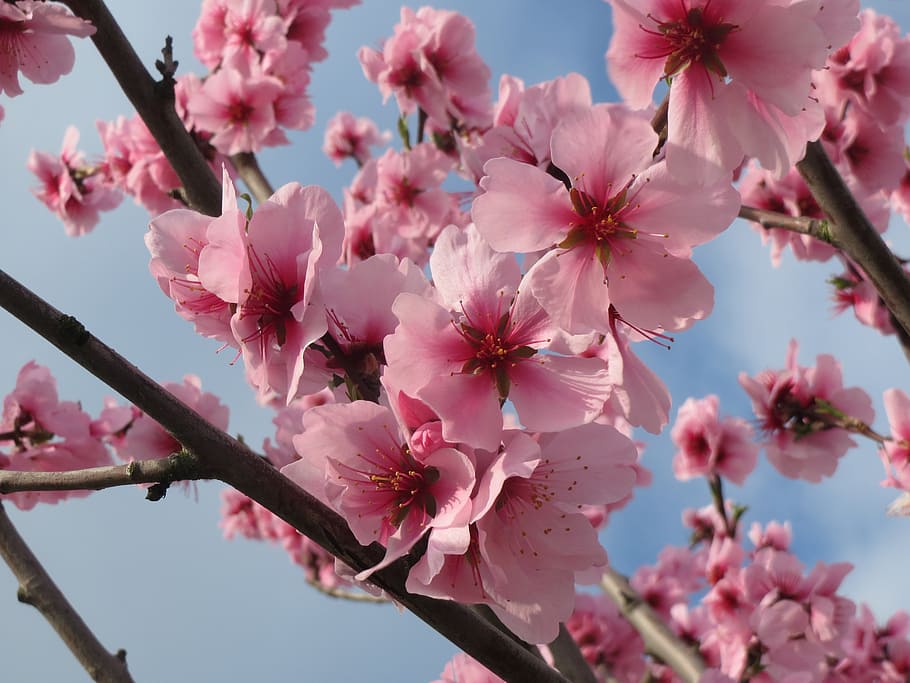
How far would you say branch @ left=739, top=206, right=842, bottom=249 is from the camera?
2.10 metres

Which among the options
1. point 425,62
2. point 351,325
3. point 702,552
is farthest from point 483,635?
point 702,552

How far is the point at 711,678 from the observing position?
8.22 ft

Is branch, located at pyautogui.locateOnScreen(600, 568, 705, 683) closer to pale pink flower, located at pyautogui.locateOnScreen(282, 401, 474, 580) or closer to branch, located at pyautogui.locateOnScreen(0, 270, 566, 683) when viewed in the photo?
branch, located at pyautogui.locateOnScreen(0, 270, 566, 683)

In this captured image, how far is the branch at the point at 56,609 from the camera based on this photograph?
1860mm

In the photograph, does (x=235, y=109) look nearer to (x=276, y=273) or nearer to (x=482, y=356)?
(x=276, y=273)

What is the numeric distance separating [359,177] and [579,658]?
239cm

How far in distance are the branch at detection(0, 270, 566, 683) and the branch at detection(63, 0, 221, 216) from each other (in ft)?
3.32

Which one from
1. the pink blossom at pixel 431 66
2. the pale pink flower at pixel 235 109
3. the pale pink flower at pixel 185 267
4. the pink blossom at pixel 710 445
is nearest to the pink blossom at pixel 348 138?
the pink blossom at pixel 431 66

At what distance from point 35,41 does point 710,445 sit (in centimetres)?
327

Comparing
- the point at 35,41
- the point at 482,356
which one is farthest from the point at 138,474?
the point at 35,41

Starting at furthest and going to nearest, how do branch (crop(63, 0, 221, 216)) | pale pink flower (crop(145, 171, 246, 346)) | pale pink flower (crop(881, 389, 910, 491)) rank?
pale pink flower (crop(881, 389, 910, 491)) → branch (crop(63, 0, 221, 216)) → pale pink flower (crop(145, 171, 246, 346))

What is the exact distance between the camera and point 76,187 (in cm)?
352

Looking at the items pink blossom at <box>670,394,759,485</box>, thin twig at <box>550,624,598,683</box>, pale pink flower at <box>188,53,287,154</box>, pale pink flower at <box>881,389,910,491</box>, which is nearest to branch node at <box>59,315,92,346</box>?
thin twig at <box>550,624,598,683</box>

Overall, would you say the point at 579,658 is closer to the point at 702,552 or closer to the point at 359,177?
the point at 359,177
